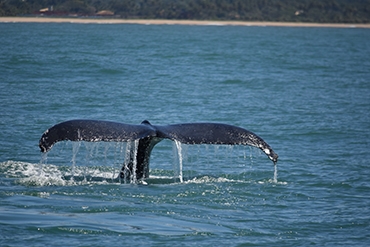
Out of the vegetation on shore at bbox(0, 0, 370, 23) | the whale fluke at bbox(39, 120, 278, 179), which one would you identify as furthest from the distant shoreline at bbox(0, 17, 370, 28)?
the whale fluke at bbox(39, 120, 278, 179)

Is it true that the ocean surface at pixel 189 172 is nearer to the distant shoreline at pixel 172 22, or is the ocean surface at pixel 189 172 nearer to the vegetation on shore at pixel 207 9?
the distant shoreline at pixel 172 22

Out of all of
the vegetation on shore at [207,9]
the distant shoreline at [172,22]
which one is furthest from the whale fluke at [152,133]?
the vegetation on shore at [207,9]

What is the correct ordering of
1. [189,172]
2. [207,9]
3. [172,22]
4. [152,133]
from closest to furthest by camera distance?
[152,133] → [189,172] → [172,22] → [207,9]

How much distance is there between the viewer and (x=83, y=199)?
399 inches

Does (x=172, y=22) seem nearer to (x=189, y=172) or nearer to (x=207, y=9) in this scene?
(x=207, y=9)

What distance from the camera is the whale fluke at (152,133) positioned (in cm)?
915

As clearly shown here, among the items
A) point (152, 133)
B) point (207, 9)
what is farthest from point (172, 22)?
point (152, 133)

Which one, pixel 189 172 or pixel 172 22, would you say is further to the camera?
pixel 172 22

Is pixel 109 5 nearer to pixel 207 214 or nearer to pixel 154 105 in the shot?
pixel 154 105

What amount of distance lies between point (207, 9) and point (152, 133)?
139m

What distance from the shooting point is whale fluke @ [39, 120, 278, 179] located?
9148 millimetres

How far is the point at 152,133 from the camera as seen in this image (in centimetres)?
959

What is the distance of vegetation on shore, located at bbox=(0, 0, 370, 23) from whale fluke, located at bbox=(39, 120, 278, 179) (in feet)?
412

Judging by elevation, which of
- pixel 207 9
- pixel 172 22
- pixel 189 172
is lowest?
pixel 189 172
